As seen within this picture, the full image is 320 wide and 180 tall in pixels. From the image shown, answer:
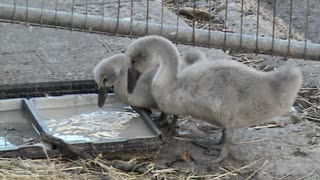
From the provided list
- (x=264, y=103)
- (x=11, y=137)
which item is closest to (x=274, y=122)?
(x=264, y=103)

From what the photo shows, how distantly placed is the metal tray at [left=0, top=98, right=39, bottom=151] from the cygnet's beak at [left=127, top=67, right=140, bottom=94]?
0.56 meters

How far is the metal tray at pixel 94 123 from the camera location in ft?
14.8

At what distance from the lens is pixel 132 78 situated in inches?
190

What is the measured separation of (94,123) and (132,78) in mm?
355

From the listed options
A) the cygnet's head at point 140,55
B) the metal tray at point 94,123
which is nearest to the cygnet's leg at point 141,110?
the metal tray at point 94,123

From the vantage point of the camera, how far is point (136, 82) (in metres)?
4.86

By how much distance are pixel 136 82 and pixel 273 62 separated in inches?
60.3

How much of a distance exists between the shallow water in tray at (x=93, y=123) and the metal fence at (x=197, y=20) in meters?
0.68

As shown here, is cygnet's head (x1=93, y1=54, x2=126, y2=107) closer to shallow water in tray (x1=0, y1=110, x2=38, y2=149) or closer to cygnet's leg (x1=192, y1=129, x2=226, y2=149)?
shallow water in tray (x1=0, y1=110, x2=38, y2=149)

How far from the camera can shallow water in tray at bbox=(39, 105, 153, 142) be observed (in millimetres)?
4750

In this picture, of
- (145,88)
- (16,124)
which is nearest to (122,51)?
(145,88)

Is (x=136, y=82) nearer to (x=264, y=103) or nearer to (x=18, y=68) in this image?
(x=264, y=103)

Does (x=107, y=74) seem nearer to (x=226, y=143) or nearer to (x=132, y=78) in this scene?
(x=132, y=78)

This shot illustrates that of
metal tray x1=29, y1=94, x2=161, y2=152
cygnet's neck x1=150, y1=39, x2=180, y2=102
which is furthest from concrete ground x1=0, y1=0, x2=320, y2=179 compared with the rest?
cygnet's neck x1=150, y1=39, x2=180, y2=102
